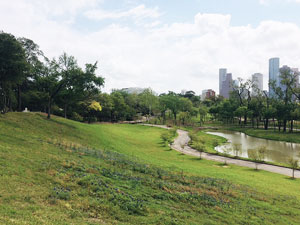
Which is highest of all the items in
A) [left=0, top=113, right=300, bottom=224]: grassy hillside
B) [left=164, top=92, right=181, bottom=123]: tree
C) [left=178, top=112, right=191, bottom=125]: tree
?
[left=164, top=92, right=181, bottom=123]: tree

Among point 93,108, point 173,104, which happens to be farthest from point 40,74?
point 173,104

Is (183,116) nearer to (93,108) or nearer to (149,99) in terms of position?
(149,99)

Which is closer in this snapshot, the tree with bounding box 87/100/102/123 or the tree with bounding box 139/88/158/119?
the tree with bounding box 87/100/102/123

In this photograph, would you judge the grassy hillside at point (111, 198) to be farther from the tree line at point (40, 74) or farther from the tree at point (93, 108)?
the tree at point (93, 108)

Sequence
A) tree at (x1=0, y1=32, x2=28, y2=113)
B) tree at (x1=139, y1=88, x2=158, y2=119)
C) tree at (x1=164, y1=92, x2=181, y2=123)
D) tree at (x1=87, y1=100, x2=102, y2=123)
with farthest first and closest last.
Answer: tree at (x1=164, y1=92, x2=181, y2=123) < tree at (x1=139, y1=88, x2=158, y2=119) < tree at (x1=87, y1=100, x2=102, y2=123) < tree at (x1=0, y1=32, x2=28, y2=113)

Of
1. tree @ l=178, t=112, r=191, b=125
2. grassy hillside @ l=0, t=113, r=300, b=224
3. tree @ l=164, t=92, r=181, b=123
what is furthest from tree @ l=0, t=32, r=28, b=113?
tree @ l=164, t=92, r=181, b=123

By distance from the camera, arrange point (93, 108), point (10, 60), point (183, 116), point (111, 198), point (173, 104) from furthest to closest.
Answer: point (173, 104), point (183, 116), point (93, 108), point (10, 60), point (111, 198)

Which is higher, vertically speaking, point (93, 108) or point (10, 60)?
point (10, 60)

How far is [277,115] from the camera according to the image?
62906 millimetres

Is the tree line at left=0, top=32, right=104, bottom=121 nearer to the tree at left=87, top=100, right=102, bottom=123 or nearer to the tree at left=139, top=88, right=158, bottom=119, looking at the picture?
the tree at left=87, top=100, right=102, bottom=123

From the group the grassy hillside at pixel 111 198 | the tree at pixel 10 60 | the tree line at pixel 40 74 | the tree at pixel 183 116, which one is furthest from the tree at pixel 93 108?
the grassy hillside at pixel 111 198

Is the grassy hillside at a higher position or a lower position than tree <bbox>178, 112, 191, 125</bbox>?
lower

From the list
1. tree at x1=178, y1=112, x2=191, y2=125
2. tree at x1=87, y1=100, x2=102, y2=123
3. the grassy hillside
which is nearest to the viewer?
the grassy hillside

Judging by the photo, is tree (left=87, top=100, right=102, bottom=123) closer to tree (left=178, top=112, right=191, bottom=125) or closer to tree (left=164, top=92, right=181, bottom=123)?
tree (left=164, top=92, right=181, bottom=123)
